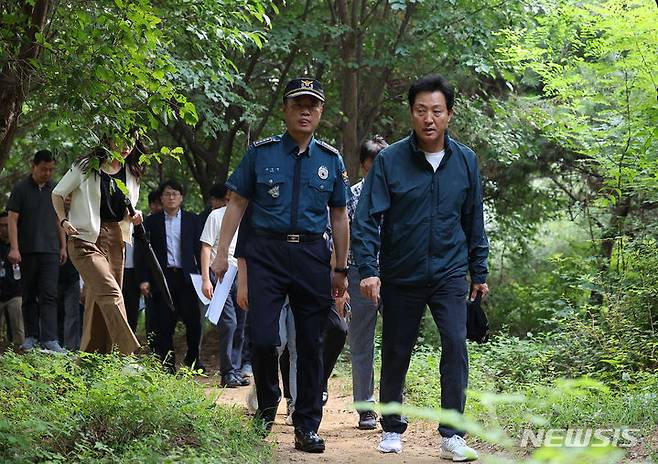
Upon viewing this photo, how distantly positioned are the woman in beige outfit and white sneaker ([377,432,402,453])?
279 centimetres

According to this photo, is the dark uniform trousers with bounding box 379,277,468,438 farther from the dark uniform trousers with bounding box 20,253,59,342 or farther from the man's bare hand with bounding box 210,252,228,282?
the dark uniform trousers with bounding box 20,253,59,342

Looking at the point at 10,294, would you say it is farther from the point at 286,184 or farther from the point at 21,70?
the point at 286,184

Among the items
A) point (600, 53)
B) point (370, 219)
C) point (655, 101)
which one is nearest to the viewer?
point (370, 219)

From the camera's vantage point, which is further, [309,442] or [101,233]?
[101,233]

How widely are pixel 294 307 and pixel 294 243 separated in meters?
0.51

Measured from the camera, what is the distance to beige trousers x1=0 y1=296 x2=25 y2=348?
12.9m

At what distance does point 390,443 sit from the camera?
6672 millimetres

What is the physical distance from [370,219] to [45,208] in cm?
684

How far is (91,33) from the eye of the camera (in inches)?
278

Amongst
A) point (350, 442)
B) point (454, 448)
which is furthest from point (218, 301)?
point (454, 448)

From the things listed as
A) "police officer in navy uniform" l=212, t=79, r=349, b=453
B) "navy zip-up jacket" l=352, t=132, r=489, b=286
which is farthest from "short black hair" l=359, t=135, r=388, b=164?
"navy zip-up jacket" l=352, t=132, r=489, b=286

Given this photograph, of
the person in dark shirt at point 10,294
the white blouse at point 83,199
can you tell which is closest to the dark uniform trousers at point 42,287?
the person in dark shirt at point 10,294

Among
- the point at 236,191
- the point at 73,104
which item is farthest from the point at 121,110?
the point at 236,191

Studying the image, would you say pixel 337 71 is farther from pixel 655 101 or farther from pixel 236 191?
pixel 236 191
